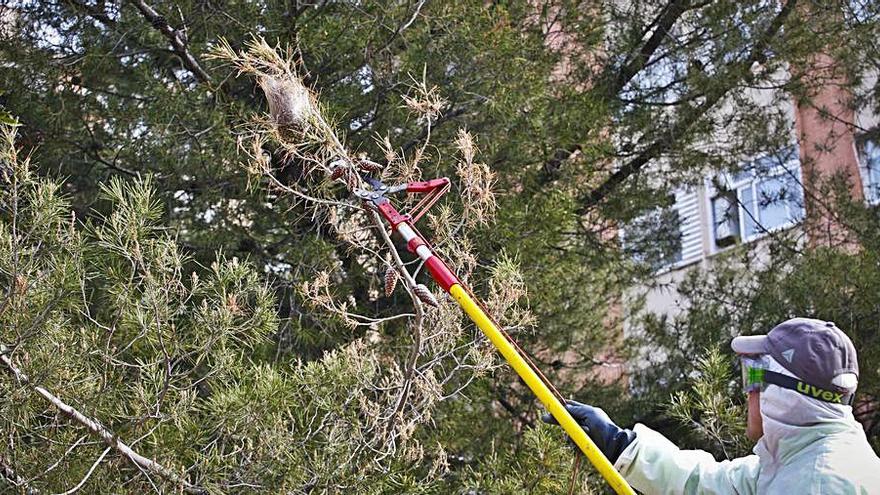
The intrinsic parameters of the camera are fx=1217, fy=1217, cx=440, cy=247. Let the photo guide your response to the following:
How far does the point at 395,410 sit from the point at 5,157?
1.44 m

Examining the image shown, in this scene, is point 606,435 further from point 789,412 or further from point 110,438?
point 110,438

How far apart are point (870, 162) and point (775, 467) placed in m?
5.55

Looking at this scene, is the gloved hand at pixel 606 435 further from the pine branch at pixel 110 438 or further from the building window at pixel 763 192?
the building window at pixel 763 192

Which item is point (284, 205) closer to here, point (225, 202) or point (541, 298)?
point (225, 202)

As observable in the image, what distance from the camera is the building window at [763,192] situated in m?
7.50

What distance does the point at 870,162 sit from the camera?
305 inches

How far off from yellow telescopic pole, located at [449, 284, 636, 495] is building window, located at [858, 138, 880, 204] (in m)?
4.95

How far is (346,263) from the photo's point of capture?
5746 millimetres

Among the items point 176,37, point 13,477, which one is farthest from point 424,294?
point 176,37

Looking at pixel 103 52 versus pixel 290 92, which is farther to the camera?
pixel 103 52

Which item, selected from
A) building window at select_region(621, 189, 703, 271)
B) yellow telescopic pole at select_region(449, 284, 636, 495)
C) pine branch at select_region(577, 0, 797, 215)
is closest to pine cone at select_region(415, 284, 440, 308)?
yellow telescopic pole at select_region(449, 284, 636, 495)

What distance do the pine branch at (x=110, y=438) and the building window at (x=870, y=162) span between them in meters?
4.99

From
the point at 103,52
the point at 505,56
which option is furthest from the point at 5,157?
the point at 505,56

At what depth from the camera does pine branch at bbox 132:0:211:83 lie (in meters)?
5.40
